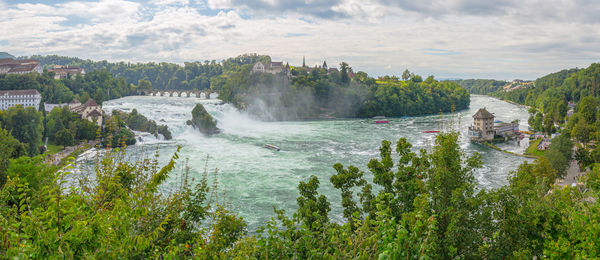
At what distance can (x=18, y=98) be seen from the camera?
4238 cm

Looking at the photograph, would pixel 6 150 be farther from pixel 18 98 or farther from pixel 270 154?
pixel 18 98

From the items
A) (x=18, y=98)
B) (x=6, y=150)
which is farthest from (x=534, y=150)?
(x=18, y=98)

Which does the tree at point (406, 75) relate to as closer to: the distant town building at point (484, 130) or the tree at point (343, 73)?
the tree at point (343, 73)

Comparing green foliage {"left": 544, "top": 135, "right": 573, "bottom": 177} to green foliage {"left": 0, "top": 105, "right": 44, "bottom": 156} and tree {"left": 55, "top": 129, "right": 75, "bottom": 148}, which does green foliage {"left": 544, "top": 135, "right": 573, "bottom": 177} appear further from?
green foliage {"left": 0, "top": 105, "right": 44, "bottom": 156}

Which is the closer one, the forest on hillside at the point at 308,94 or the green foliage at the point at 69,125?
the green foliage at the point at 69,125

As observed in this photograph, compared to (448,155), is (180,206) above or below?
below

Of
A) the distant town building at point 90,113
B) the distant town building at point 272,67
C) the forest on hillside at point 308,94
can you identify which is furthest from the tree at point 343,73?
the distant town building at point 90,113

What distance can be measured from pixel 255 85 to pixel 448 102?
44.6 meters

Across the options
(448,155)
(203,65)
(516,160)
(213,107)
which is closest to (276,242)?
(448,155)

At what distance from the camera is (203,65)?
103 meters

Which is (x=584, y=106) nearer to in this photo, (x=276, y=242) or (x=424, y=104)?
(x=424, y=104)

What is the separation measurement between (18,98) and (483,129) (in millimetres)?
52270

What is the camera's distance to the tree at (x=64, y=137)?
31.9 meters

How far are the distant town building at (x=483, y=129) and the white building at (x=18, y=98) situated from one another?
162ft
